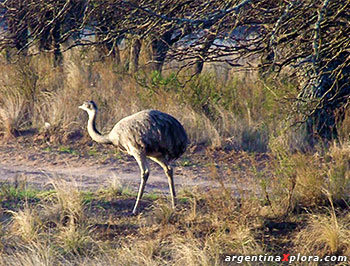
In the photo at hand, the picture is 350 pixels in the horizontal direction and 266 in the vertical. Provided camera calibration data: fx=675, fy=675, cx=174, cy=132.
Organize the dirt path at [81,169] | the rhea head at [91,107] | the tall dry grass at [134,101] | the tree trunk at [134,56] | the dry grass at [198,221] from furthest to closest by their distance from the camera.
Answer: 1. the tree trunk at [134,56]
2. the tall dry grass at [134,101]
3. the dirt path at [81,169]
4. the rhea head at [91,107]
5. the dry grass at [198,221]

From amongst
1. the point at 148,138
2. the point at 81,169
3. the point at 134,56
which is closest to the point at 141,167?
the point at 148,138

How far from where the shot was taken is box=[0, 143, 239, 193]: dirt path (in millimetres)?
8547

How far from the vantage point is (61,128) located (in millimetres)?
10680

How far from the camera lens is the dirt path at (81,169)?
855 cm

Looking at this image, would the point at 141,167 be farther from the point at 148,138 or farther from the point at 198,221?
the point at 198,221

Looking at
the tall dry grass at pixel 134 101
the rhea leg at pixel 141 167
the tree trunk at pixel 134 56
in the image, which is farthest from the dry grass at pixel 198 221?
the tree trunk at pixel 134 56

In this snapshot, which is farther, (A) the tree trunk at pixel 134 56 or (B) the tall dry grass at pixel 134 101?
(A) the tree trunk at pixel 134 56

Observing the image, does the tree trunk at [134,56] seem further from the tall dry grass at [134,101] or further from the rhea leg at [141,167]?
the rhea leg at [141,167]

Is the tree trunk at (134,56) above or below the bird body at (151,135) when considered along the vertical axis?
above

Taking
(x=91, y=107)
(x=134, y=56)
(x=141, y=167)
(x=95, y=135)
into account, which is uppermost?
(x=134, y=56)

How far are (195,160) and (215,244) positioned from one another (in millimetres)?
3656

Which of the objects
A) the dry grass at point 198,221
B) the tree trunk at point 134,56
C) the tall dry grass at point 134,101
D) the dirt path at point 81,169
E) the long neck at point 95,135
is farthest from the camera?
the tree trunk at point 134,56

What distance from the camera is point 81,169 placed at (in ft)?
30.6

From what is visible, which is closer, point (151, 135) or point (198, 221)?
point (198, 221)
